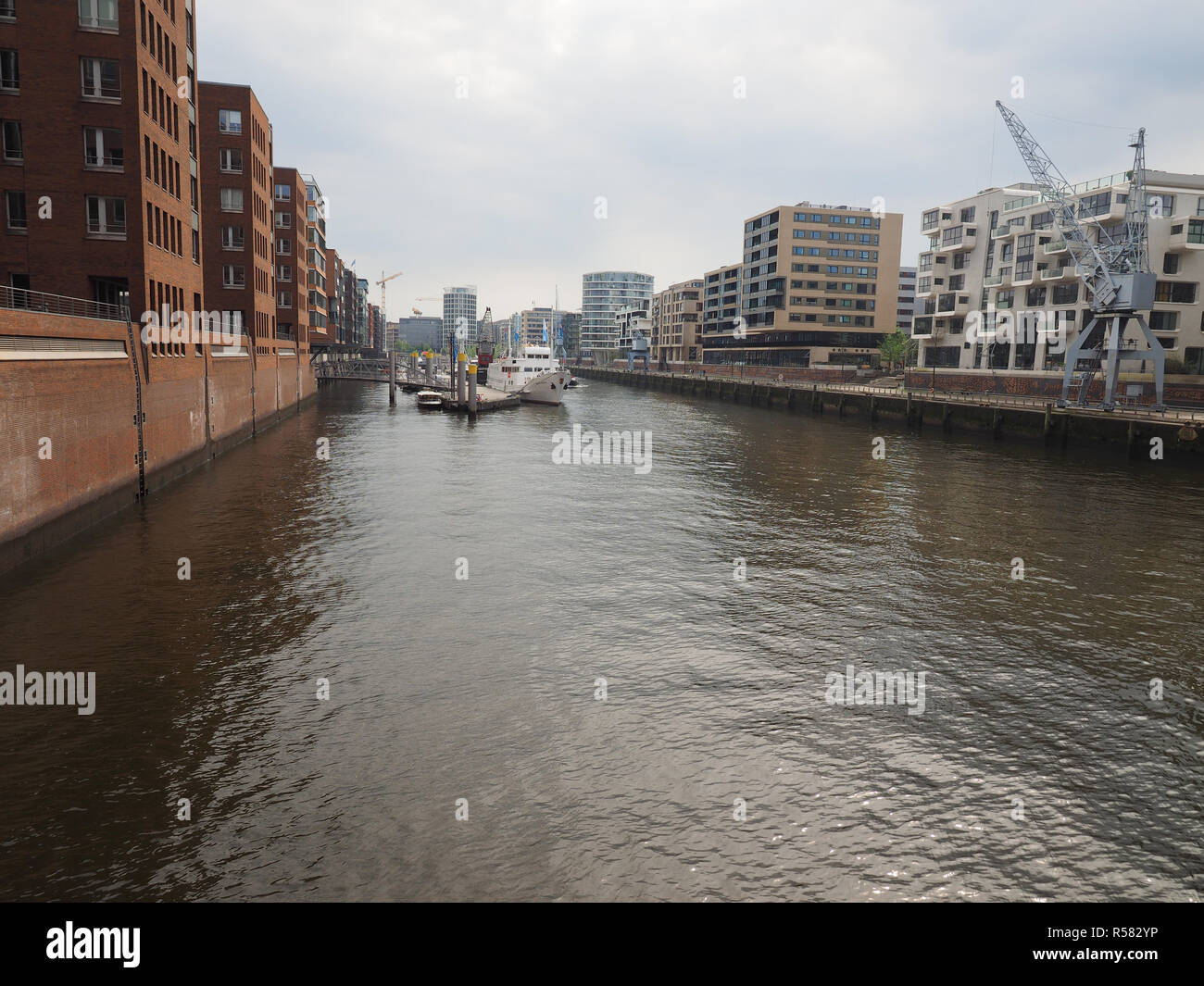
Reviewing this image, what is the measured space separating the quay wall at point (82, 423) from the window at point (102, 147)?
875 centimetres

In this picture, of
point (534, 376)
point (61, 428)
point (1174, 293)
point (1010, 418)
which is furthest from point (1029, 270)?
point (61, 428)

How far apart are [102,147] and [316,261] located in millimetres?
87021

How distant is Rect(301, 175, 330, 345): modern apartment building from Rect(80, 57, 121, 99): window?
70.1 m

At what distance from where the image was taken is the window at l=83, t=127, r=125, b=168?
36562mm

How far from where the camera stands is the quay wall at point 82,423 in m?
20.4

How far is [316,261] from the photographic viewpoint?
120 m

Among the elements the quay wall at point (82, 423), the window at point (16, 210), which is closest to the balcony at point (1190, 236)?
the quay wall at point (82, 423)

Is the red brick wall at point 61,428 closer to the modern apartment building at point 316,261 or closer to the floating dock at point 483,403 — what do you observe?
the floating dock at point 483,403

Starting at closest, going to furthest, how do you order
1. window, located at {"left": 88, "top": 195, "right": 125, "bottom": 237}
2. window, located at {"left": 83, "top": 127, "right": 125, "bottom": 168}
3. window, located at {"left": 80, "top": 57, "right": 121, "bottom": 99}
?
1. window, located at {"left": 80, "top": 57, "right": 121, "bottom": 99}
2. window, located at {"left": 83, "top": 127, "right": 125, "bottom": 168}
3. window, located at {"left": 88, "top": 195, "right": 125, "bottom": 237}

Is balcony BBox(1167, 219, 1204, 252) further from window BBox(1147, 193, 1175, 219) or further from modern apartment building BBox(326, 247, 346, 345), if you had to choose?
modern apartment building BBox(326, 247, 346, 345)

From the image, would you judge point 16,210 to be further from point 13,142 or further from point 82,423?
point 82,423

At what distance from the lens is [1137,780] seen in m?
12.4
